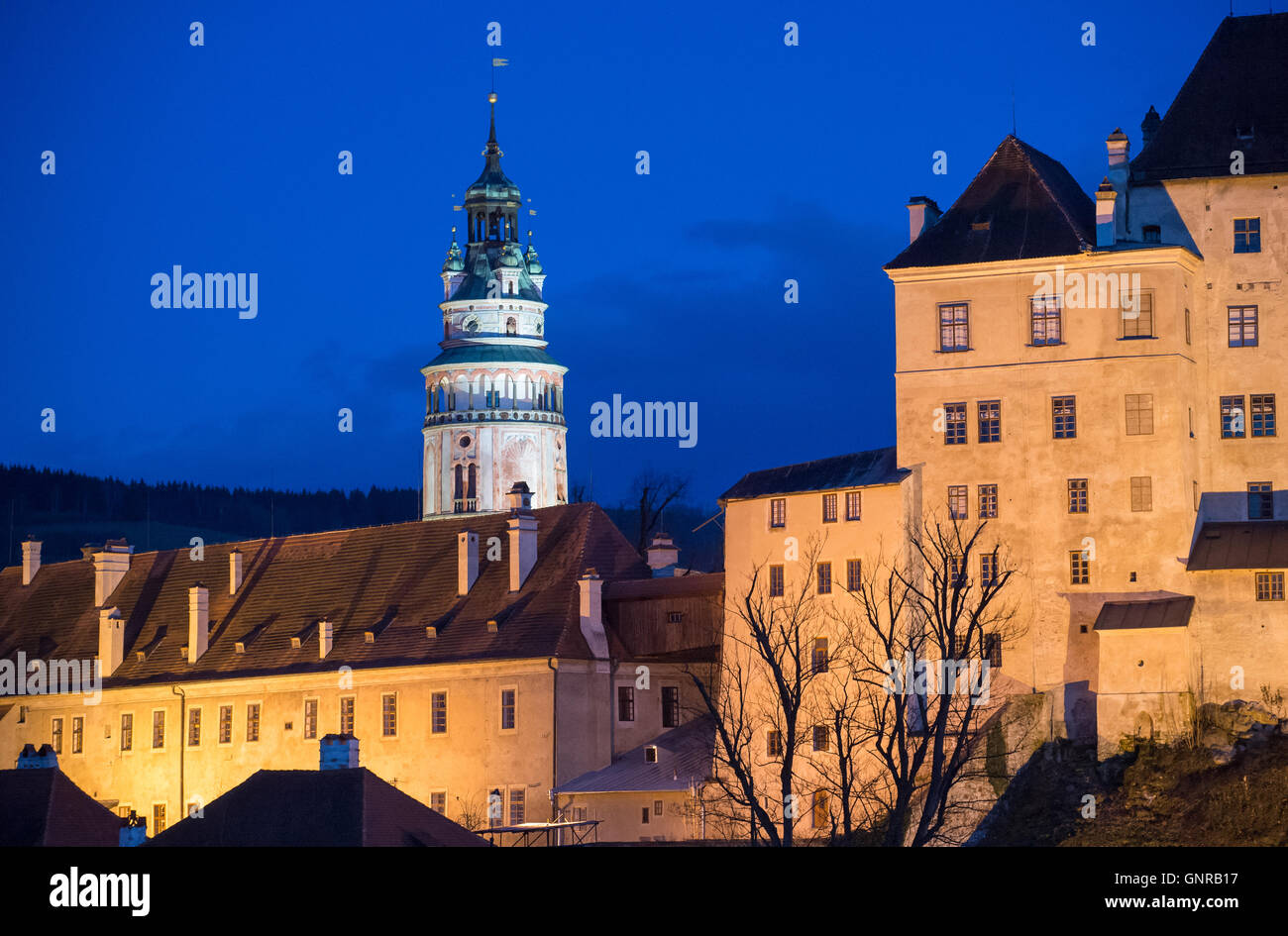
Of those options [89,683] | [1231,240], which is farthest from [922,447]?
[89,683]

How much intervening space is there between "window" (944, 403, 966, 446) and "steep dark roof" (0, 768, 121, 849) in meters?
24.3

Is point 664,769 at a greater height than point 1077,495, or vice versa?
point 1077,495

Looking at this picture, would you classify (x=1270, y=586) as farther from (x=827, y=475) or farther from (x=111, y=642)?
(x=111, y=642)

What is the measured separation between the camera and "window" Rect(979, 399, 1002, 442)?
5581 centimetres

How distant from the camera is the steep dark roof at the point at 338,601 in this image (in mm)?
65000

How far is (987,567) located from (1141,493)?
14.4 ft

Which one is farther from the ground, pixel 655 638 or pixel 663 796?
pixel 655 638

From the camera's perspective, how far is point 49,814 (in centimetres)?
5388

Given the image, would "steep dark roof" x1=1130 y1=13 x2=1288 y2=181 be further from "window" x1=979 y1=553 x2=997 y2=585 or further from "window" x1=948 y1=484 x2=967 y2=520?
"window" x1=979 y1=553 x2=997 y2=585

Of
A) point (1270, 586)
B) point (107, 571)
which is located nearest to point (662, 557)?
point (1270, 586)
